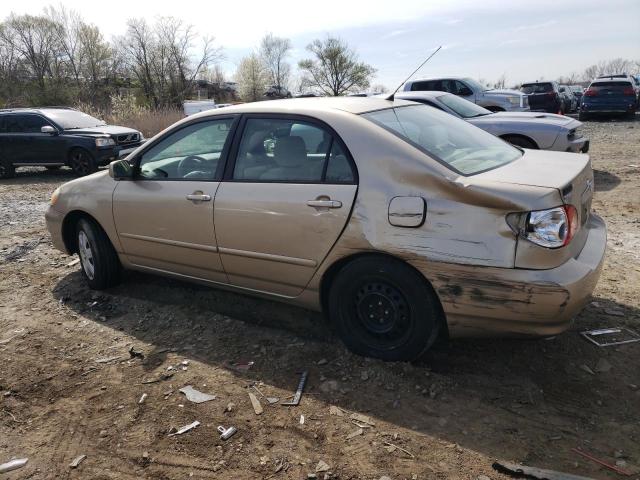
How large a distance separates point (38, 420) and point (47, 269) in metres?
2.89

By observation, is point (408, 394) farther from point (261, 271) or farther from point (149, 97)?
point (149, 97)

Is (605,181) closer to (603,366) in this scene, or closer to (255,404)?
(603,366)

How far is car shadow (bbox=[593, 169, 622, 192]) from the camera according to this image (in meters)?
7.94

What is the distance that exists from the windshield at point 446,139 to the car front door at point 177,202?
1.21 metres

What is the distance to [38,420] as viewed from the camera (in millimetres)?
2949

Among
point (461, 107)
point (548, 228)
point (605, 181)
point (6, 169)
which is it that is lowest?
point (605, 181)

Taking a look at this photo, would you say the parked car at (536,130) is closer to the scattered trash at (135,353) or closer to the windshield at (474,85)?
the windshield at (474,85)

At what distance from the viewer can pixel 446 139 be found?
3389 millimetres

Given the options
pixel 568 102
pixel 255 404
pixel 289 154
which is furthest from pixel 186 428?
pixel 568 102

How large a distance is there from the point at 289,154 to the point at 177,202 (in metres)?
0.99

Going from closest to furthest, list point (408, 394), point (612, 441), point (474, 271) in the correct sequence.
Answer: point (612, 441)
point (474, 271)
point (408, 394)

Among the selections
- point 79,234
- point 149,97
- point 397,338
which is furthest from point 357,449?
point 149,97

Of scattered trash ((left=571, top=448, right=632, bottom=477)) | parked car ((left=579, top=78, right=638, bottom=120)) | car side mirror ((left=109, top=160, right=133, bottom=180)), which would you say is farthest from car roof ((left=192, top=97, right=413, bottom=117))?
parked car ((left=579, top=78, right=638, bottom=120))

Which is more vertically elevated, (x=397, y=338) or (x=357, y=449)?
(x=397, y=338)
